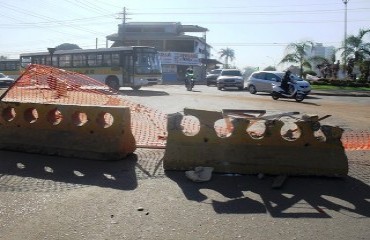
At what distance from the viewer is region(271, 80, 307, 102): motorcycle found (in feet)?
70.0

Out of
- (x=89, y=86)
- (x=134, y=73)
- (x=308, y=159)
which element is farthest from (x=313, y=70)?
(x=308, y=159)

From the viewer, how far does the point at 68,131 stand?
275 inches

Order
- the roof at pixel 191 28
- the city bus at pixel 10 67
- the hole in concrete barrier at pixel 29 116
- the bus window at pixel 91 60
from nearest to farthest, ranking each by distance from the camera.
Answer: the hole in concrete barrier at pixel 29 116 → the bus window at pixel 91 60 → the city bus at pixel 10 67 → the roof at pixel 191 28

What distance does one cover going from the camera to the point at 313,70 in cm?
4984

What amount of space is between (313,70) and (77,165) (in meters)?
47.2

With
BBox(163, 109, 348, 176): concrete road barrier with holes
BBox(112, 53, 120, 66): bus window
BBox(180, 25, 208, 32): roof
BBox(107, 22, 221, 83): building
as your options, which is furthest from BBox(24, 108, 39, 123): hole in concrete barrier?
BBox(180, 25, 208, 32): roof

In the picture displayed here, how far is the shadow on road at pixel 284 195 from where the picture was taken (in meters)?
4.61

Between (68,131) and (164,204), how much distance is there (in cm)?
295

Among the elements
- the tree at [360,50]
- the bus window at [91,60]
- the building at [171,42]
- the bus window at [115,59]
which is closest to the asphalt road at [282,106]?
the bus window at [115,59]

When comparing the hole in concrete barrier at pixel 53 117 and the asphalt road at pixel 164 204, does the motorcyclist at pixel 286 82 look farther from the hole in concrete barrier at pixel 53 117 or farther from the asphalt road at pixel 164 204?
the hole in concrete barrier at pixel 53 117

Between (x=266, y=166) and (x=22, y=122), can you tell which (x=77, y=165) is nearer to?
(x=22, y=122)

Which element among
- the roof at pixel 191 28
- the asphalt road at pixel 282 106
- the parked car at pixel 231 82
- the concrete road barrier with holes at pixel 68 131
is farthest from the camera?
the roof at pixel 191 28

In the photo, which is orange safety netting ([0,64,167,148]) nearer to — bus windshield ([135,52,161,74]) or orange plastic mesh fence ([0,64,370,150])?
orange plastic mesh fence ([0,64,370,150])

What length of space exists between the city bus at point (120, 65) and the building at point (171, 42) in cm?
3017
